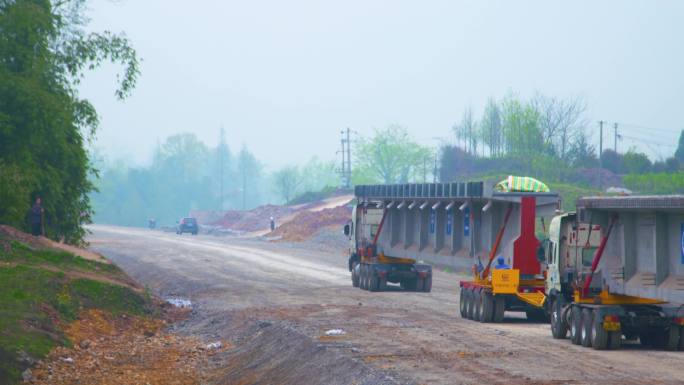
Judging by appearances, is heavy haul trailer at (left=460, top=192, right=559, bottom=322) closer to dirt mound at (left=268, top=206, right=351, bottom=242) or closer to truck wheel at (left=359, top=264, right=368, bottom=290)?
truck wheel at (left=359, top=264, right=368, bottom=290)

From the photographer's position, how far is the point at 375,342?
21438 mm

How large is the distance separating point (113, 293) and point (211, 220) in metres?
129

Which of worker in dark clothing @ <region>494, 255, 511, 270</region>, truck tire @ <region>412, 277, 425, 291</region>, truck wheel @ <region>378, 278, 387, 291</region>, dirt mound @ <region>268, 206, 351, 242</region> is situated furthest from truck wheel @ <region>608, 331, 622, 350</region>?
dirt mound @ <region>268, 206, 351, 242</region>

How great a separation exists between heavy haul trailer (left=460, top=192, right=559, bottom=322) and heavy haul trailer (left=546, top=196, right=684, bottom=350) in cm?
349

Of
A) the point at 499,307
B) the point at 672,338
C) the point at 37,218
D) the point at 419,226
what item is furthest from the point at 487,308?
the point at 37,218

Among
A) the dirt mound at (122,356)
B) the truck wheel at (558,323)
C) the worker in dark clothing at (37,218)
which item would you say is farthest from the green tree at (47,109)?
the truck wheel at (558,323)

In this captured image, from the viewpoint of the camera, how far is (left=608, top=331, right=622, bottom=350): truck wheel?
794 inches

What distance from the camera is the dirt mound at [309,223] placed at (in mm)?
93875

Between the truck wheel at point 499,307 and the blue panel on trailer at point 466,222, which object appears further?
the blue panel on trailer at point 466,222

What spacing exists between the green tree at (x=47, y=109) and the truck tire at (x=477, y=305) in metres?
19.3

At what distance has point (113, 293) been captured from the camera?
31188 millimetres

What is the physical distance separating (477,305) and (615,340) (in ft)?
24.7

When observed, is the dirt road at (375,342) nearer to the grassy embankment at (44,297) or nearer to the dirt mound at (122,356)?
the dirt mound at (122,356)

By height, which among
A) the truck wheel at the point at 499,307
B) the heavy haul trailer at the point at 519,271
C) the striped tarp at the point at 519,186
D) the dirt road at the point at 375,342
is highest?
the striped tarp at the point at 519,186
